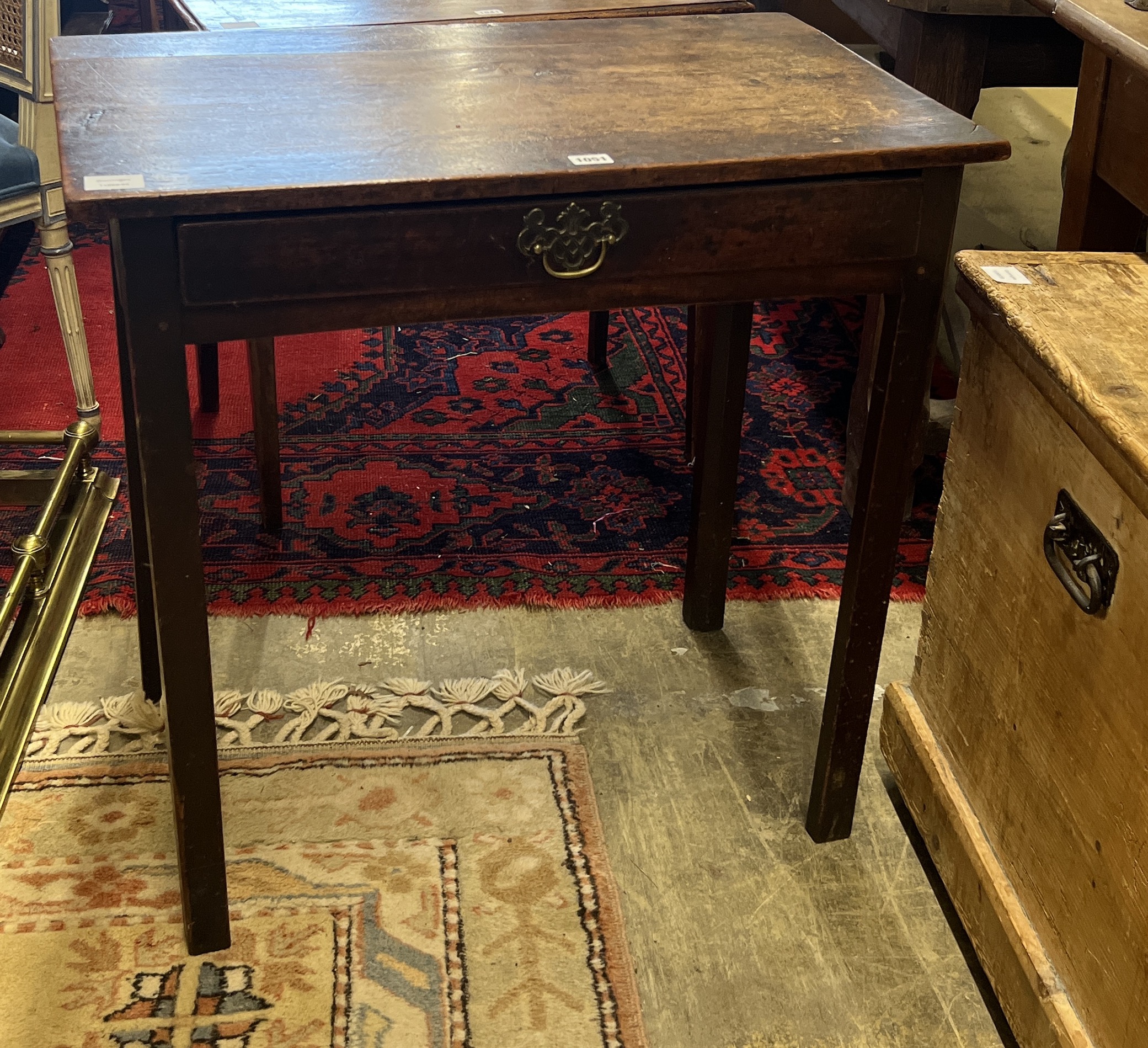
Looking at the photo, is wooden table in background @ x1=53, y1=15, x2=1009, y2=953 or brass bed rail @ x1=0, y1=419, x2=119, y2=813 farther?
brass bed rail @ x1=0, y1=419, x2=119, y2=813

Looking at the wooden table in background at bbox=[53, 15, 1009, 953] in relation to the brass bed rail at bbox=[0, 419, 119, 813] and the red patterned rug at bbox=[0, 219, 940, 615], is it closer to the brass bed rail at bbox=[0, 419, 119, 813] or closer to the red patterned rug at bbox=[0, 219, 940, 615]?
the brass bed rail at bbox=[0, 419, 119, 813]

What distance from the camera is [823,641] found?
6.08ft

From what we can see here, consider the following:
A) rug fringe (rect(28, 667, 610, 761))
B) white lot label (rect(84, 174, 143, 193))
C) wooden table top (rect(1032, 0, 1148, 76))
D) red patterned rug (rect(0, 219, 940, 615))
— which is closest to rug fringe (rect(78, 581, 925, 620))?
red patterned rug (rect(0, 219, 940, 615))

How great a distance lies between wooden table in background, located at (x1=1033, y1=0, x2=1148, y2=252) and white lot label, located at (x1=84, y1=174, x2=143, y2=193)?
36.8 inches

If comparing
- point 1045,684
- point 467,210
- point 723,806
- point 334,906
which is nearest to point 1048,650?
point 1045,684

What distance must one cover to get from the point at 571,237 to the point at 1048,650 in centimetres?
55

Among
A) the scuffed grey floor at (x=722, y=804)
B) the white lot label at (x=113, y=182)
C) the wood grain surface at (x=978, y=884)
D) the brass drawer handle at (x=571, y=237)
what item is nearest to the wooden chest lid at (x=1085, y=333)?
the brass drawer handle at (x=571, y=237)

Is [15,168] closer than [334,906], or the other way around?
[334,906]

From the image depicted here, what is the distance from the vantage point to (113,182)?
3.33 feet

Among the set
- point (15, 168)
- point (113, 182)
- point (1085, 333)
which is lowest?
point (15, 168)

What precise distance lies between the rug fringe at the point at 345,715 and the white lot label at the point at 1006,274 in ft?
2.50

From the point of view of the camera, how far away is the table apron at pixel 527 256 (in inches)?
41.2

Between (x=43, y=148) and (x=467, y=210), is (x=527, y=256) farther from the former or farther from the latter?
(x=43, y=148)

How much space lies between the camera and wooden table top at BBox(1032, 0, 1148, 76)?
4.19 feet
